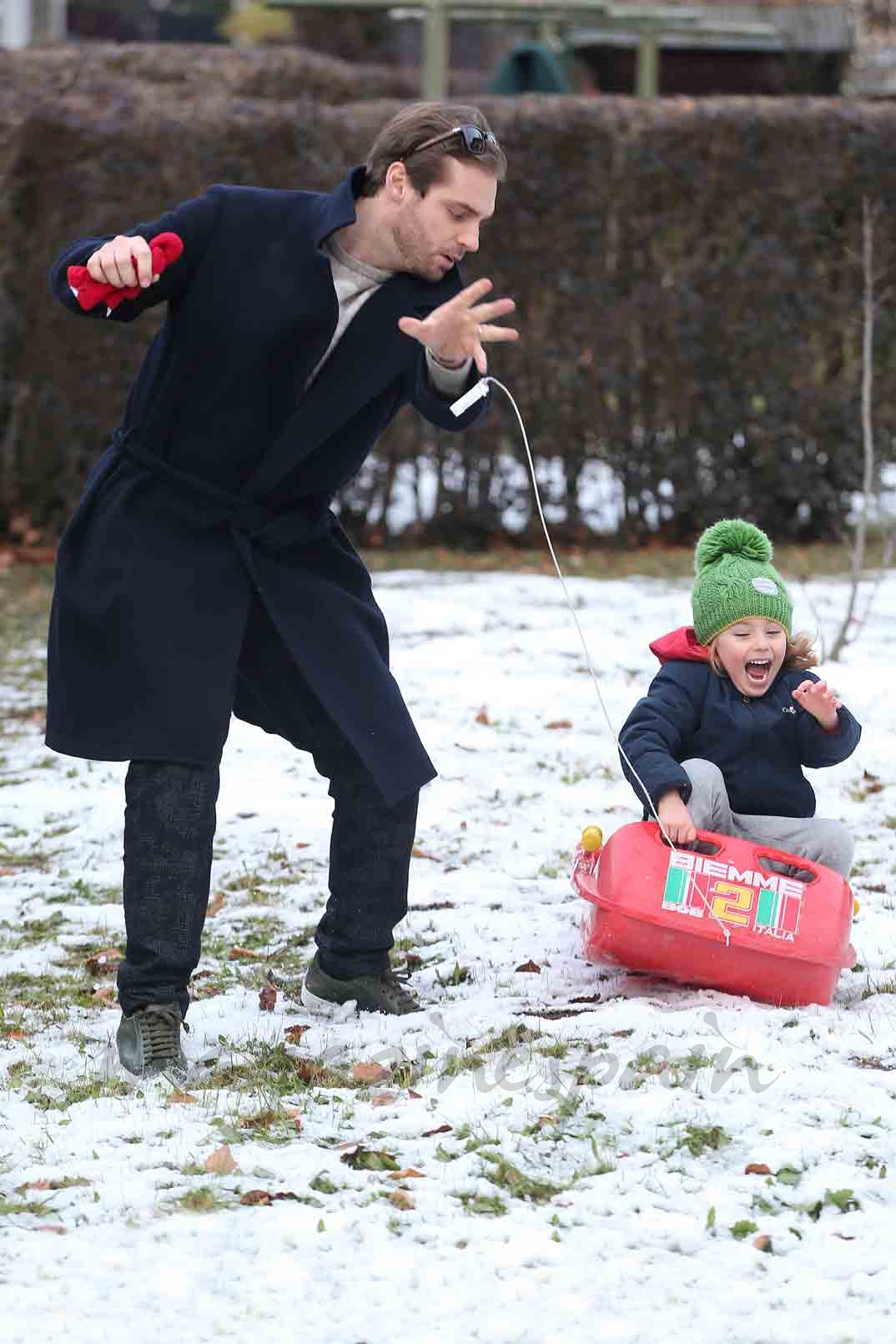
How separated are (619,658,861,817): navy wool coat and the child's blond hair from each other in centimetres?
2

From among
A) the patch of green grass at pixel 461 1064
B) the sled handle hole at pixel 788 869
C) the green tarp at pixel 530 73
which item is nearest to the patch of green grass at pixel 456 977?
the patch of green grass at pixel 461 1064

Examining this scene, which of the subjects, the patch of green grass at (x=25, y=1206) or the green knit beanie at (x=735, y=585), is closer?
the patch of green grass at (x=25, y=1206)

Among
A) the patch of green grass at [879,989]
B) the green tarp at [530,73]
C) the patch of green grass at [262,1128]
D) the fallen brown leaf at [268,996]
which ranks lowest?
the fallen brown leaf at [268,996]

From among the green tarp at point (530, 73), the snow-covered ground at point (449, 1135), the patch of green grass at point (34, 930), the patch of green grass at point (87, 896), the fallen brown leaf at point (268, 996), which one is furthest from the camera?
the green tarp at point (530, 73)

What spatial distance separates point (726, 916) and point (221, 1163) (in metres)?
1.24

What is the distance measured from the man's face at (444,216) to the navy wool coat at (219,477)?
0.09 metres

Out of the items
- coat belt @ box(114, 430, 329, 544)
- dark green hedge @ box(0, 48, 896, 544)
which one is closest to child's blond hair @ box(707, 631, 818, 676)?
coat belt @ box(114, 430, 329, 544)

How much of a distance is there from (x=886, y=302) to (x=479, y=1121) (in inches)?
328

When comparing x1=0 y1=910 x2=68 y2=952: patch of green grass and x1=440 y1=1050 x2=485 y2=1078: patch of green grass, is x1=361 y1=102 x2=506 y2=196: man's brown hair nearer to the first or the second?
x1=440 y1=1050 x2=485 y2=1078: patch of green grass

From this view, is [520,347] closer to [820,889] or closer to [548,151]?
[548,151]

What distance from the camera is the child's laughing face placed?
4.15 m

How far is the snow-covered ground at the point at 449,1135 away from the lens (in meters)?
2.72

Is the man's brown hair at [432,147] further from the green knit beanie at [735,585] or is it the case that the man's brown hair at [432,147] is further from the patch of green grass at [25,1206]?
the patch of green grass at [25,1206]

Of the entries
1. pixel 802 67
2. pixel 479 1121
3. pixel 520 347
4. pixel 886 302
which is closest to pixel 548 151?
pixel 520 347
